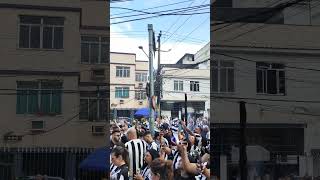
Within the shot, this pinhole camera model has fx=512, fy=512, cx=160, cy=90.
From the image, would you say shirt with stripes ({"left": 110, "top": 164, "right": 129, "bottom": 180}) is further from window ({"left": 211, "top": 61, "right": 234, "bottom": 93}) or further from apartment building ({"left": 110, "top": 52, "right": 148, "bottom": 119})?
window ({"left": 211, "top": 61, "right": 234, "bottom": 93})

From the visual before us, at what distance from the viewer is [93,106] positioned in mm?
2900

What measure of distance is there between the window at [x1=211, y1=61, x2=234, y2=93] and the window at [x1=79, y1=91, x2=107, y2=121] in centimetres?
66

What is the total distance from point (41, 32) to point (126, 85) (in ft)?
1.84

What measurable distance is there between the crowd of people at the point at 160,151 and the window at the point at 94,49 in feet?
1.24

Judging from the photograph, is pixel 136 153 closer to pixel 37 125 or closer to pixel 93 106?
pixel 93 106

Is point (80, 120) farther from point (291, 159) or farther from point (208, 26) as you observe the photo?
point (291, 159)

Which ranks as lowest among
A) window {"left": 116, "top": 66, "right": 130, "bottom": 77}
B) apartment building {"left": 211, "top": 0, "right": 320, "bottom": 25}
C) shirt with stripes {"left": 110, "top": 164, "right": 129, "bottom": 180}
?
shirt with stripes {"left": 110, "top": 164, "right": 129, "bottom": 180}

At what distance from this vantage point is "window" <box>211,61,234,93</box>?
3035mm

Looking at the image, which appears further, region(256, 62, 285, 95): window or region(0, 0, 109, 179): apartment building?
region(256, 62, 285, 95): window

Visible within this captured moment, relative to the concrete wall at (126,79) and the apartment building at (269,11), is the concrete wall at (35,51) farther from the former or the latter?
the apartment building at (269,11)

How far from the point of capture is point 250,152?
313cm

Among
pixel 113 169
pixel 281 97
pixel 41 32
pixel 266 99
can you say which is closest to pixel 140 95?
pixel 113 169

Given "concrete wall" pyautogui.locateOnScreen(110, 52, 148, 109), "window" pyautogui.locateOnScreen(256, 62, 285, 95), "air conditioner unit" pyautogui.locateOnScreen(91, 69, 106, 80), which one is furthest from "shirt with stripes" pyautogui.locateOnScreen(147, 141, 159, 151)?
"window" pyautogui.locateOnScreen(256, 62, 285, 95)

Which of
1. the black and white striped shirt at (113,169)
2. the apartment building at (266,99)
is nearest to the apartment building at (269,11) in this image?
the apartment building at (266,99)
